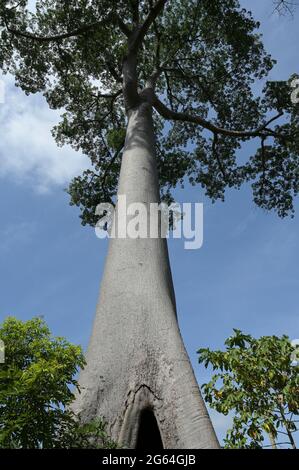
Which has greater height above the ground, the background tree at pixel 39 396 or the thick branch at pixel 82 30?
the thick branch at pixel 82 30

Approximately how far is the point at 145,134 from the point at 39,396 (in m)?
4.53

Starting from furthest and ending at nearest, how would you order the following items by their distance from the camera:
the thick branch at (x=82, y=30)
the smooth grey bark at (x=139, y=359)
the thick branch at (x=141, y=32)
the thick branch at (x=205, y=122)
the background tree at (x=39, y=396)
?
the thick branch at (x=205, y=122), the thick branch at (x=82, y=30), the thick branch at (x=141, y=32), the smooth grey bark at (x=139, y=359), the background tree at (x=39, y=396)

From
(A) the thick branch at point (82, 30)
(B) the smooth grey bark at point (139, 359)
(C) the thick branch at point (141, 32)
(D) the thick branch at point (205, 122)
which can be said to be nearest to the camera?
(B) the smooth grey bark at point (139, 359)

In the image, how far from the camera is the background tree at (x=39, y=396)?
264 centimetres

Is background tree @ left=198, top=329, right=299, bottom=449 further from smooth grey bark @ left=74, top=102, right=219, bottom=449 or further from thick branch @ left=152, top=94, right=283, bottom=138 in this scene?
thick branch @ left=152, top=94, right=283, bottom=138

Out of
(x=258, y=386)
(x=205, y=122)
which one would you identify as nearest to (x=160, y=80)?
(x=205, y=122)

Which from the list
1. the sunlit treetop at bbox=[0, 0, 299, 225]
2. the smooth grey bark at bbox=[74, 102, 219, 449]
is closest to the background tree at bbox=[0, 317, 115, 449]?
the smooth grey bark at bbox=[74, 102, 219, 449]

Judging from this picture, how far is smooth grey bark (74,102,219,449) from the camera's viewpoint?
3359 millimetres

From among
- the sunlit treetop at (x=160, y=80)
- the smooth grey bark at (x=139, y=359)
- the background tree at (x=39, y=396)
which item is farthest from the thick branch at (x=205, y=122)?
the background tree at (x=39, y=396)

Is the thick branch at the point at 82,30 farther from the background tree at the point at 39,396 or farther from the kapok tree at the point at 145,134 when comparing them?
the background tree at the point at 39,396

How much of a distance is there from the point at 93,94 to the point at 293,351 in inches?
319

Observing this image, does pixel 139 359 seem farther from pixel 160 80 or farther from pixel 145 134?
pixel 160 80

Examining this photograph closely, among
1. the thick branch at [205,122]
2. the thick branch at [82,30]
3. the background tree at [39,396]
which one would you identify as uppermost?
the thick branch at [82,30]
